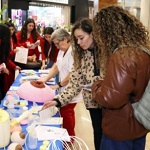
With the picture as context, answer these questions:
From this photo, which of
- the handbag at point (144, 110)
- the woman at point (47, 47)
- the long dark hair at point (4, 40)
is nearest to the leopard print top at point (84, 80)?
the handbag at point (144, 110)

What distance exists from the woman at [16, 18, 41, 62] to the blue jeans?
3.33 metres

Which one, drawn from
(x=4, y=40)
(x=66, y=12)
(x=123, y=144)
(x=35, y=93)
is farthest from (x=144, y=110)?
(x=66, y=12)

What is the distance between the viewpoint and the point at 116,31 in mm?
1414

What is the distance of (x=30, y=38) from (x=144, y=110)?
12.8 ft

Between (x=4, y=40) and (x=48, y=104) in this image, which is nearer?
(x=48, y=104)

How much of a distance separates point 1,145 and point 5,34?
162 centimetres

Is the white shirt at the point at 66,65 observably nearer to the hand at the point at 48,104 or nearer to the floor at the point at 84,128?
the hand at the point at 48,104

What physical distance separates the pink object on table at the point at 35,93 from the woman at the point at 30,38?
2404 millimetres

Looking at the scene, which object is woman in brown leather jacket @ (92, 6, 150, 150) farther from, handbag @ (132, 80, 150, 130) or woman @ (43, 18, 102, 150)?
woman @ (43, 18, 102, 150)

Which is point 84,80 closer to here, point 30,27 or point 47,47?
point 47,47

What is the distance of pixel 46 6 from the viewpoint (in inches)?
338

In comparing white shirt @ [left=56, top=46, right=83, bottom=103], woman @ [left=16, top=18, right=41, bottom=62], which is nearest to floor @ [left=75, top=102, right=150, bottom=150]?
white shirt @ [left=56, top=46, right=83, bottom=103]

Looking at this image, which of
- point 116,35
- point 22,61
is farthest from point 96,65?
point 22,61

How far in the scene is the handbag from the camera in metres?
1.34
